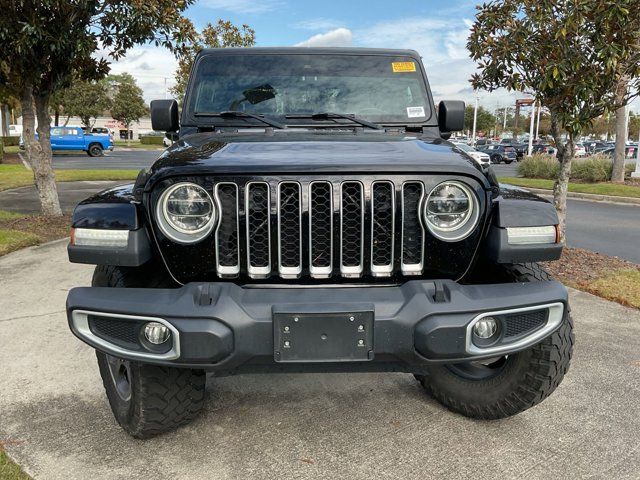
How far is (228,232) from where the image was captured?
215 cm

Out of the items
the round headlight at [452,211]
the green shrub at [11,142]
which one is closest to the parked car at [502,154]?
the green shrub at [11,142]

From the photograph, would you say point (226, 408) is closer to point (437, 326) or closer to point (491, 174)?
point (437, 326)

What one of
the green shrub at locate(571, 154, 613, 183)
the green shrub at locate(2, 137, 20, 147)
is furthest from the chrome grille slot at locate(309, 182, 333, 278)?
the green shrub at locate(2, 137, 20, 147)

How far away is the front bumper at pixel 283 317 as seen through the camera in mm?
1974

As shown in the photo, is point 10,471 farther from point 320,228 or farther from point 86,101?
point 86,101

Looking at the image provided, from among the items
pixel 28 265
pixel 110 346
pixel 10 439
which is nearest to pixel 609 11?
pixel 110 346

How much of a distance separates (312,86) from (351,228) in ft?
5.08

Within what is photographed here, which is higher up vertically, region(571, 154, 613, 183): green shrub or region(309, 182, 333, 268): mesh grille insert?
region(309, 182, 333, 268): mesh grille insert

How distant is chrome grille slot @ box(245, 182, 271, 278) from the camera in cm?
212

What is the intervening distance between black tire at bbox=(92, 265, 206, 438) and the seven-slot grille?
1.41ft

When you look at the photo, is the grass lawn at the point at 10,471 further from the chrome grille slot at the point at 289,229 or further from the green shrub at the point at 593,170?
→ the green shrub at the point at 593,170

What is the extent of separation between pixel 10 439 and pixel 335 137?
7.07 feet

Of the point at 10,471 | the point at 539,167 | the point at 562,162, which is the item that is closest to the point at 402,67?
the point at 10,471

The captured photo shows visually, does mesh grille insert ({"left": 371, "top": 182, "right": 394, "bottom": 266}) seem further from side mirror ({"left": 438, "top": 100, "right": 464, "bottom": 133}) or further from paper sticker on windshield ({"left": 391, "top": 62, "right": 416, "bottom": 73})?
paper sticker on windshield ({"left": 391, "top": 62, "right": 416, "bottom": 73})
